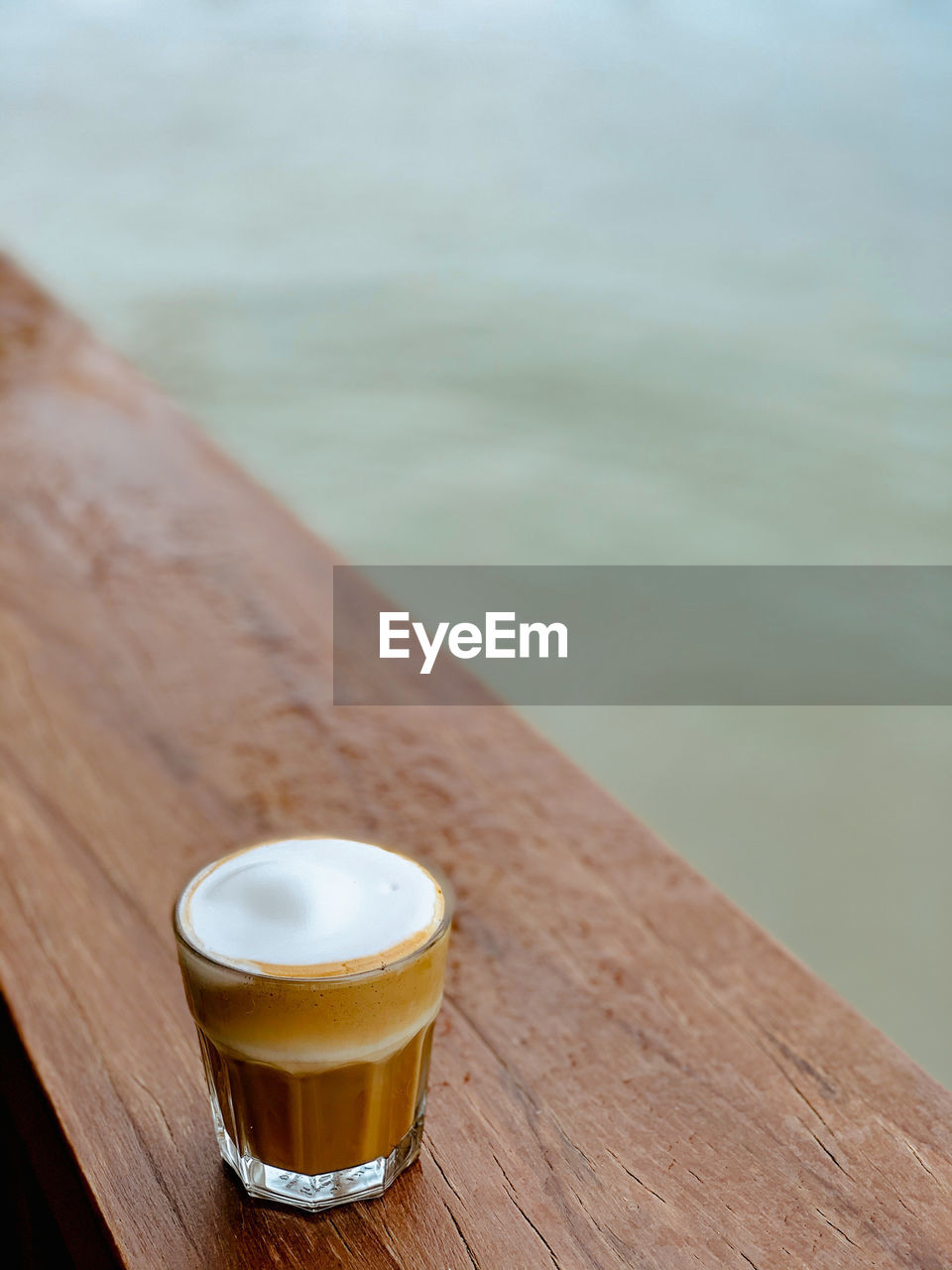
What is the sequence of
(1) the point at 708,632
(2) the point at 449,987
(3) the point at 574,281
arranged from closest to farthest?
(2) the point at 449,987 → (1) the point at 708,632 → (3) the point at 574,281

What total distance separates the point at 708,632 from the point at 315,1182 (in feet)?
5.59

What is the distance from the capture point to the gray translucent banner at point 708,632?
1.94 metres

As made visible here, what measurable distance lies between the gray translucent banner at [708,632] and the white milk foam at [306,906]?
1.35 metres

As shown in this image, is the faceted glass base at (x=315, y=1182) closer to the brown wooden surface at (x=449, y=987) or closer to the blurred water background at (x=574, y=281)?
the brown wooden surface at (x=449, y=987)

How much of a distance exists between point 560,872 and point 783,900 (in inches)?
44.9

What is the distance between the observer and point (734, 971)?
1.80ft

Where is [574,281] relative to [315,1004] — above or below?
below

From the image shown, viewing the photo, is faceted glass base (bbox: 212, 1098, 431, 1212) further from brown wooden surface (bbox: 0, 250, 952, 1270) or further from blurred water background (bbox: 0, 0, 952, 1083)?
blurred water background (bbox: 0, 0, 952, 1083)

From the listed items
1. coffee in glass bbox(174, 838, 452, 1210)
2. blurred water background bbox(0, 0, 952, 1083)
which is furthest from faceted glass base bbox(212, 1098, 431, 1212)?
blurred water background bbox(0, 0, 952, 1083)

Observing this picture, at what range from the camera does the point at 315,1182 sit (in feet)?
1.37

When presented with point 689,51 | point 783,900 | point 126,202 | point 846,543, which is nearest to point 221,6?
point 126,202

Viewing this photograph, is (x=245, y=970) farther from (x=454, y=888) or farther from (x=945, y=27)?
(x=945, y=27)

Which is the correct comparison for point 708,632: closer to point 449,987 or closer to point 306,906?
point 449,987

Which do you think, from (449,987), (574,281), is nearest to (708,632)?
(574,281)
